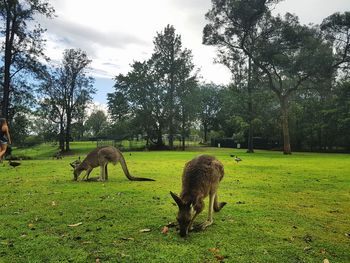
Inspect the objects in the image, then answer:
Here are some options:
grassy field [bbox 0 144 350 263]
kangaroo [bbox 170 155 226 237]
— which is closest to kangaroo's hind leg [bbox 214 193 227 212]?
grassy field [bbox 0 144 350 263]

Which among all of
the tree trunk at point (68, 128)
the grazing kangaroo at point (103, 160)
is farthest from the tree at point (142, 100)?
the grazing kangaroo at point (103, 160)

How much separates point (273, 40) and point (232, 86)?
9.97m

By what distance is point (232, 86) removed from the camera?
151ft

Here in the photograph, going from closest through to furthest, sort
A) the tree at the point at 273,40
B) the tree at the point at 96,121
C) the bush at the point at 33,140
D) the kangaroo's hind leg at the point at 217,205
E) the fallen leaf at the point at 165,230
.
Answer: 1. the fallen leaf at the point at 165,230
2. the kangaroo's hind leg at the point at 217,205
3. the tree at the point at 273,40
4. the bush at the point at 33,140
5. the tree at the point at 96,121

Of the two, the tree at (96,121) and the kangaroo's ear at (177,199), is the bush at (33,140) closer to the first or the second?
the tree at (96,121)

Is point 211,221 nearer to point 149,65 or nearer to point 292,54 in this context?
point 292,54

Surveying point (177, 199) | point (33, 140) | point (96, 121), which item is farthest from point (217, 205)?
point (96, 121)

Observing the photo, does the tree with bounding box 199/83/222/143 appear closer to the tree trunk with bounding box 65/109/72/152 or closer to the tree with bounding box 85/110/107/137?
the tree with bounding box 85/110/107/137

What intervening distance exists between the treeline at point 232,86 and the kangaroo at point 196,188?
88.0ft

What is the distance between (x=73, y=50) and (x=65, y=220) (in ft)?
160

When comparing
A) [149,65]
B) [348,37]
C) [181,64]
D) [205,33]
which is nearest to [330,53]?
[348,37]

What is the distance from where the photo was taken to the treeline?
34.0m

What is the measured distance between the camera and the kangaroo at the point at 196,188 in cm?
563

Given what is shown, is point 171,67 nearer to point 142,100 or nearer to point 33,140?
point 142,100
